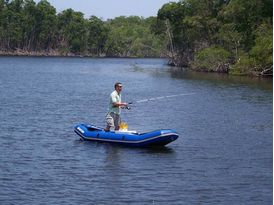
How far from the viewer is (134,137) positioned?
22.6 meters

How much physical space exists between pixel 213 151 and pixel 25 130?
8.06 m

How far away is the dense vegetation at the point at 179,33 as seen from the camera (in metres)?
70.1

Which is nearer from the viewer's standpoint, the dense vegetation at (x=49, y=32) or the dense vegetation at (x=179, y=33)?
the dense vegetation at (x=179, y=33)

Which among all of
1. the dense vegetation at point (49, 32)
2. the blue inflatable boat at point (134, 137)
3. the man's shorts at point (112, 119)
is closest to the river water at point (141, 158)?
the blue inflatable boat at point (134, 137)

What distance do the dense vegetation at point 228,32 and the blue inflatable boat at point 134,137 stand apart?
3719 centimetres

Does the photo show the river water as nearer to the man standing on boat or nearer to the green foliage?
the man standing on boat

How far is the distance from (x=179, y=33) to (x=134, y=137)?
270 ft

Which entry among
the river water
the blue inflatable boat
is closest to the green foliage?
the river water

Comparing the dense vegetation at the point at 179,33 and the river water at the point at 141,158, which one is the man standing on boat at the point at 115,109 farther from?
the dense vegetation at the point at 179,33

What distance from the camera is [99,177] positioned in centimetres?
1845

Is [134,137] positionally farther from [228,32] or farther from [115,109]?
[228,32]

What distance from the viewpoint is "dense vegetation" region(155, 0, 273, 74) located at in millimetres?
66188

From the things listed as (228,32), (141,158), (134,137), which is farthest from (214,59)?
(141,158)

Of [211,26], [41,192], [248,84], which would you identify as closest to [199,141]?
[41,192]
